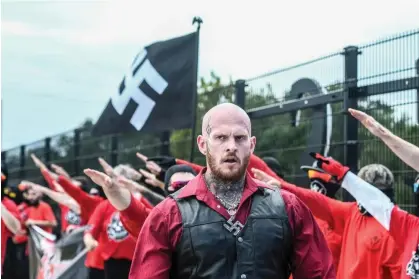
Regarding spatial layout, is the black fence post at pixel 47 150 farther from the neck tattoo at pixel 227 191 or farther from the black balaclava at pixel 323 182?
the neck tattoo at pixel 227 191

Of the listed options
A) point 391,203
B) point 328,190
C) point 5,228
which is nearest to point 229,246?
point 391,203

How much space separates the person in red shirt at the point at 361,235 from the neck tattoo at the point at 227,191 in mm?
1792

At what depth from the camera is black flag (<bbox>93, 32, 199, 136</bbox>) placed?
26.5 feet

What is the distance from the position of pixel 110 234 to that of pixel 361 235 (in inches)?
119

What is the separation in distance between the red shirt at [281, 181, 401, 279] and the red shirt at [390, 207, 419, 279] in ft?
0.70

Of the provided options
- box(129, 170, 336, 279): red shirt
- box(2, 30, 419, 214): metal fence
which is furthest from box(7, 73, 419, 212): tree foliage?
box(129, 170, 336, 279): red shirt

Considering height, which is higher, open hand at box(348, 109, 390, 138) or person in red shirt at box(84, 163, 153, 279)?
open hand at box(348, 109, 390, 138)

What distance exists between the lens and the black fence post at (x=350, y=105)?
6684mm

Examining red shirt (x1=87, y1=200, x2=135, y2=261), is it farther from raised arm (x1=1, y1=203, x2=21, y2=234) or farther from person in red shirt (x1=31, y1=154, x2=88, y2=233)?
raised arm (x1=1, y1=203, x2=21, y2=234)

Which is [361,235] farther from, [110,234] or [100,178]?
[110,234]

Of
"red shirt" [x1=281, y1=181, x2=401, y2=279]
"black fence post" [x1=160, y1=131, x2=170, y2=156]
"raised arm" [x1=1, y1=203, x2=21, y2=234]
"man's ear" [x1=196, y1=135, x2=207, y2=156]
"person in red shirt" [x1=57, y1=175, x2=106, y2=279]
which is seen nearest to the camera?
"man's ear" [x1=196, y1=135, x2=207, y2=156]

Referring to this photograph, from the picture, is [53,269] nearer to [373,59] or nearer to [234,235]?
[373,59]

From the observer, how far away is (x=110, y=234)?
757 cm

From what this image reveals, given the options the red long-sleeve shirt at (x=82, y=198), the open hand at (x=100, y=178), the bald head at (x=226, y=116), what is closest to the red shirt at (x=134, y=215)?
the open hand at (x=100, y=178)
